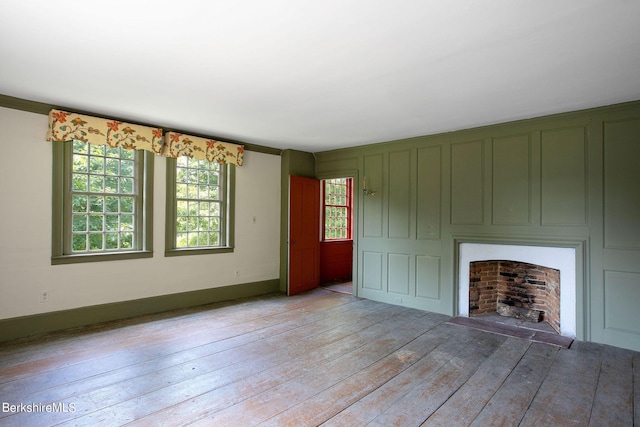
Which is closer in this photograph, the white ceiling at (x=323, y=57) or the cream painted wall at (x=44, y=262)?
the white ceiling at (x=323, y=57)

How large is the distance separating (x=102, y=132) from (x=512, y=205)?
203 inches

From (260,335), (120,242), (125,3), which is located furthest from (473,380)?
(120,242)

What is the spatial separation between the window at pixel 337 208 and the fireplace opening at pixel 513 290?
344cm

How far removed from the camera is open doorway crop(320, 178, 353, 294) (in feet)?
24.3

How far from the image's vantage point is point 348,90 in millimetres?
3398

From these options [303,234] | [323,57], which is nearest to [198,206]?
[303,234]

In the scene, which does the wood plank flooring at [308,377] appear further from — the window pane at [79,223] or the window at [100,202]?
the window pane at [79,223]

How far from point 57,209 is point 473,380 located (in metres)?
4.69

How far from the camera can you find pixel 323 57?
2.70 m

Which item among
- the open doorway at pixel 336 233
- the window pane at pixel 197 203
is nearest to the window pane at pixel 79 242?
the window pane at pixel 197 203

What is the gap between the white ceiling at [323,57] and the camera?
2.12 meters

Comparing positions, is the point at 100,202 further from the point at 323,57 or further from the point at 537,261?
the point at 537,261

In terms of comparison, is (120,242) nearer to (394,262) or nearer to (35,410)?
(35,410)

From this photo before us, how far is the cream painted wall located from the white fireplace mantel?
3.52 meters
